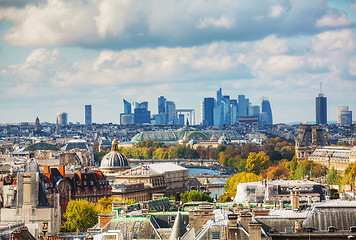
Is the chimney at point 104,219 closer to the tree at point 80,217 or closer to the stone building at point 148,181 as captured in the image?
the tree at point 80,217

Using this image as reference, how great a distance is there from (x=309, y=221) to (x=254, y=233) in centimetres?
536

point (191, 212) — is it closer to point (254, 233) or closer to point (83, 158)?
point (254, 233)

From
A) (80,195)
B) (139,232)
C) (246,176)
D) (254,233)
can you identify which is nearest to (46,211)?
(139,232)

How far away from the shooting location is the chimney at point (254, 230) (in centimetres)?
3634

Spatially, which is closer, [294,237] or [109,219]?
[294,237]

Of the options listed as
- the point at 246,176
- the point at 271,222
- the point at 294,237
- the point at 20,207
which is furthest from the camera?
the point at 246,176

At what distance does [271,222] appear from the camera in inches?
1677

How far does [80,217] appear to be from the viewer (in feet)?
Result: 246

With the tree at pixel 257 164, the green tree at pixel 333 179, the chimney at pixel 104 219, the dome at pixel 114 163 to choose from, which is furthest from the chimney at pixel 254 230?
the tree at pixel 257 164

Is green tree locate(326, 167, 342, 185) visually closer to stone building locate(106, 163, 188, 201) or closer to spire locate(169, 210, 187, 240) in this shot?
stone building locate(106, 163, 188, 201)

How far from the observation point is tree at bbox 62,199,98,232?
7212cm

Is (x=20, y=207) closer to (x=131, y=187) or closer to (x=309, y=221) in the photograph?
(x=309, y=221)

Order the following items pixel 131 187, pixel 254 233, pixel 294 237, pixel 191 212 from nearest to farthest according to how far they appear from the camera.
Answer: pixel 254 233, pixel 294 237, pixel 191 212, pixel 131 187

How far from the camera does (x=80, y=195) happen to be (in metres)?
101
